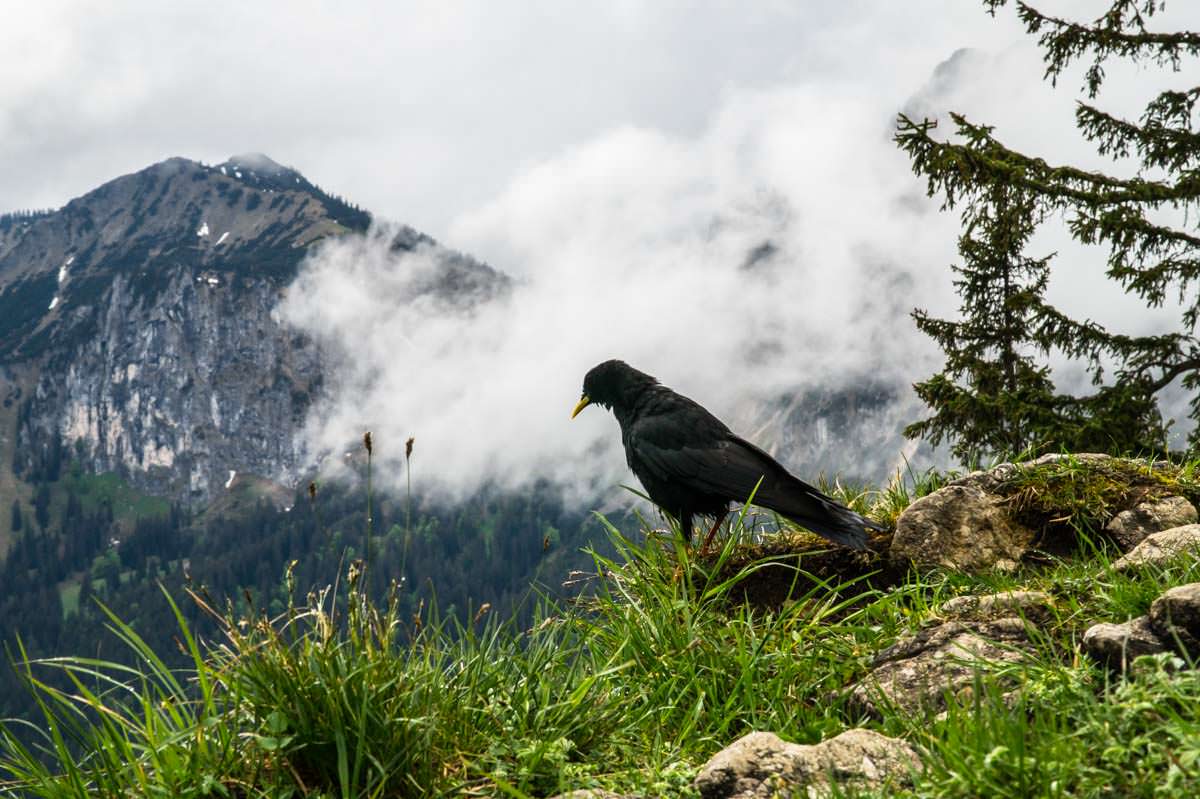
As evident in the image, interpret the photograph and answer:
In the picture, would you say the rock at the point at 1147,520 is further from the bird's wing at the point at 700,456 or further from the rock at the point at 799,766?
the rock at the point at 799,766

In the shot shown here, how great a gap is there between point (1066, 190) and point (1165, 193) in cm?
153

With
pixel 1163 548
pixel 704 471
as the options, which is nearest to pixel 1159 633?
pixel 1163 548

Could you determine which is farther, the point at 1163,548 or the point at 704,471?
the point at 704,471

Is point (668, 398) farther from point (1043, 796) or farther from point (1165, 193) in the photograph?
point (1165, 193)

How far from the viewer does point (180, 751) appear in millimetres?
3486

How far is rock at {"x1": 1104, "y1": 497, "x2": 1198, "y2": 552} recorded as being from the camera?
552 cm

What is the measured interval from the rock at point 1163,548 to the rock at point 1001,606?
1.47 feet

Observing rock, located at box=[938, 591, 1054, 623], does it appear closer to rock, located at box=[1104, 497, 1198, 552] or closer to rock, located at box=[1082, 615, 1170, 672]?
rock, located at box=[1082, 615, 1170, 672]

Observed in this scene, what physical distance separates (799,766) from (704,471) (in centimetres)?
358

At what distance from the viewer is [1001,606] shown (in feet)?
14.4

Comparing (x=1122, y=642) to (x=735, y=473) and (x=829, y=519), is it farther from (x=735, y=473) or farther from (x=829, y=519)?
(x=735, y=473)

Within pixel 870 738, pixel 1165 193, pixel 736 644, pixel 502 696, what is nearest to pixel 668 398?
pixel 736 644

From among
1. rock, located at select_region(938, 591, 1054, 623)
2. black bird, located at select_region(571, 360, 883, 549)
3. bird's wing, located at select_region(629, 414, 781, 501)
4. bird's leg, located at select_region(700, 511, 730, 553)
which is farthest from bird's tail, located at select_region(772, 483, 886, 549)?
rock, located at select_region(938, 591, 1054, 623)

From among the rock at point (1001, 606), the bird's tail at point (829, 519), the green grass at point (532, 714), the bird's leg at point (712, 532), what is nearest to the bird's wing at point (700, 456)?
the bird's leg at point (712, 532)
